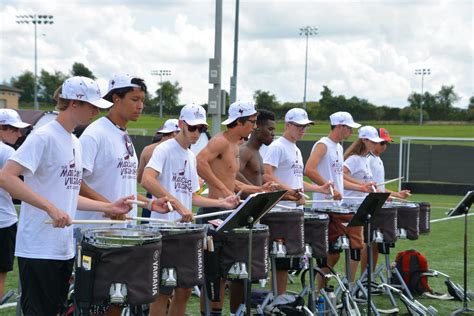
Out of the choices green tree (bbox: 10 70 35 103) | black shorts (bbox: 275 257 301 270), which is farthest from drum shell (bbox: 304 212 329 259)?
green tree (bbox: 10 70 35 103)

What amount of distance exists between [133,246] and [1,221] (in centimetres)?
305

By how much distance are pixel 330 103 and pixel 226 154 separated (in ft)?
175

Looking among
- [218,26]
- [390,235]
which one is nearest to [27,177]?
[390,235]

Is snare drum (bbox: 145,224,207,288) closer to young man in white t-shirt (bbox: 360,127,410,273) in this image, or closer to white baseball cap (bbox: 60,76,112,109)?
white baseball cap (bbox: 60,76,112,109)

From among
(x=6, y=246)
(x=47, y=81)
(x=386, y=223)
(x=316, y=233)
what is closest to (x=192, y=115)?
(x=316, y=233)

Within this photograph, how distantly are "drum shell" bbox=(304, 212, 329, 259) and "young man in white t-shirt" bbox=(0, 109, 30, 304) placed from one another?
8.95 feet

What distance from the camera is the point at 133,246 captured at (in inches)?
176

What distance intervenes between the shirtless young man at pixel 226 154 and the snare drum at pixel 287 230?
43 cm

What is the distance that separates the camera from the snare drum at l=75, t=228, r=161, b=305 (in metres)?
4.42

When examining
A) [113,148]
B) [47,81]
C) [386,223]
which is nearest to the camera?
[113,148]

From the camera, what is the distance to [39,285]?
15.1ft

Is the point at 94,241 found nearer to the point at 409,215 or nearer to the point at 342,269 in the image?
the point at 409,215

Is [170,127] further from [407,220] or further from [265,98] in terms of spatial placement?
[265,98]

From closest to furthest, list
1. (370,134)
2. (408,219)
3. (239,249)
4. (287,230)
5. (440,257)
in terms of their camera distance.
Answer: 1. (239,249)
2. (287,230)
3. (408,219)
4. (370,134)
5. (440,257)
